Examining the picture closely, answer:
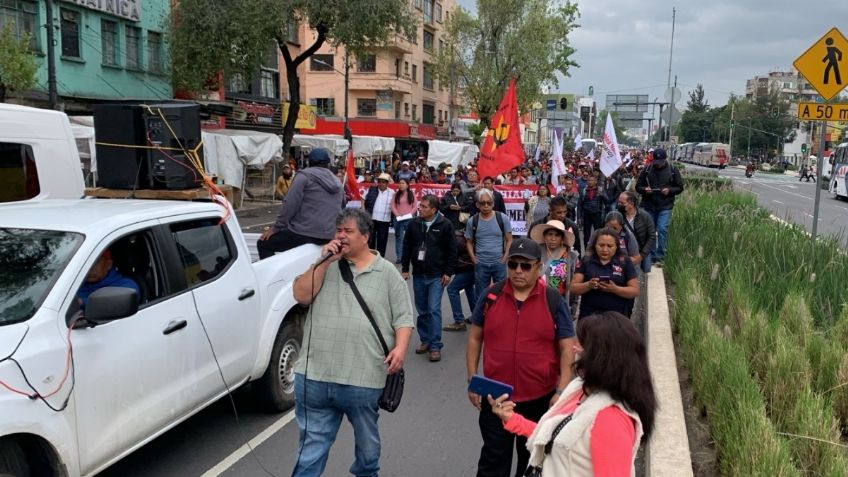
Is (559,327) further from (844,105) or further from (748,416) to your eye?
(844,105)

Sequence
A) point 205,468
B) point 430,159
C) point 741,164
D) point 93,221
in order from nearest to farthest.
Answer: point 93,221
point 205,468
point 430,159
point 741,164

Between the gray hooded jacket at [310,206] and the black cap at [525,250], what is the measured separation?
12.6 ft

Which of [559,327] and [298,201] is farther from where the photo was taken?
[298,201]

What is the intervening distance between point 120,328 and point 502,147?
802 centimetres

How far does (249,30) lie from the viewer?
24.5m

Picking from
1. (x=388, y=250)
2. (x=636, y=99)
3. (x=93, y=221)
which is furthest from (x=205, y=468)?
(x=636, y=99)

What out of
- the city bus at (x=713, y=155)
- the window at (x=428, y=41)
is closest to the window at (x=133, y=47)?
the window at (x=428, y=41)

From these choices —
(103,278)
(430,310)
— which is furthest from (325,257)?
(430,310)

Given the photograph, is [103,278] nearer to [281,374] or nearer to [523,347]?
[281,374]

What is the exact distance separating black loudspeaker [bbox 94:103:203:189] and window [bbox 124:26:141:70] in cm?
2011

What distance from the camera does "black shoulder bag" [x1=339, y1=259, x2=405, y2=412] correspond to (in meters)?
3.67

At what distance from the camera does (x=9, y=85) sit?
51.0 ft

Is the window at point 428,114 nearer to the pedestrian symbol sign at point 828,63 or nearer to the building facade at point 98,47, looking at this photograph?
the building facade at point 98,47

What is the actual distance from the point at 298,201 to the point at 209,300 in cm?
272
